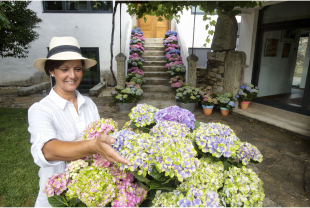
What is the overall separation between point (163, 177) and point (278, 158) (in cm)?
331

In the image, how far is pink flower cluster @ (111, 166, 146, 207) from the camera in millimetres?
883

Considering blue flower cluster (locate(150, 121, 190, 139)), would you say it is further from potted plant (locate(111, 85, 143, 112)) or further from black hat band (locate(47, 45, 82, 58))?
potted plant (locate(111, 85, 143, 112))

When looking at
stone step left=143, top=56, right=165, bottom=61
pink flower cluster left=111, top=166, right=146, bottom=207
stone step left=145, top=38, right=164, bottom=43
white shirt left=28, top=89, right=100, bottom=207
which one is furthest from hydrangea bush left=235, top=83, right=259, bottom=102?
stone step left=145, top=38, right=164, bottom=43

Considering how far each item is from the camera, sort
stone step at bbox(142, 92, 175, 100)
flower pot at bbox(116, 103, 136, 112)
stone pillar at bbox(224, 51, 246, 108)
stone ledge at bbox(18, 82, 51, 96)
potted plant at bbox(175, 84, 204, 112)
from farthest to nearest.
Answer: stone ledge at bbox(18, 82, 51, 96), stone step at bbox(142, 92, 175, 100), flower pot at bbox(116, 103, 136, 112), potted plant at bbox(175, 84, 204, 112), stone pillar at bbox(224, 51, 246, 108)

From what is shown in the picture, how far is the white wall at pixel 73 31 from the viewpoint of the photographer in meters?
9.05

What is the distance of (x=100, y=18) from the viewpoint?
916cm

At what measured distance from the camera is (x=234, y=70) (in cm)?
543

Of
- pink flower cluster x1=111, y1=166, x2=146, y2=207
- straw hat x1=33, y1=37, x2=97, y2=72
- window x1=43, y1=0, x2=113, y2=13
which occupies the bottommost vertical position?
pink flower cluster x1=111, y1=166, x2=146, y2=207

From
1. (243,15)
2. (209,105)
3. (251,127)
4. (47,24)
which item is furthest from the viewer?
(47,24)

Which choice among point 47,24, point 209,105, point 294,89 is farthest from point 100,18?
point 294,89

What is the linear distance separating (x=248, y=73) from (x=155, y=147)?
21.2 ft

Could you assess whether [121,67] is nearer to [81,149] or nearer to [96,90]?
[96,90]

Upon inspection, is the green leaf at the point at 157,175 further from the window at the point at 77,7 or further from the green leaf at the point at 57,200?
the window at the point at 77,7

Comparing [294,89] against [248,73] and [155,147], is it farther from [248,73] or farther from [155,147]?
[155,147]
